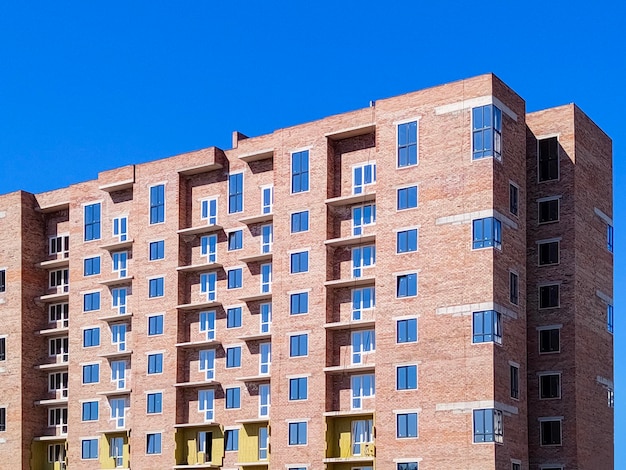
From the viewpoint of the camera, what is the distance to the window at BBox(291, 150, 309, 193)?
72.2 meters

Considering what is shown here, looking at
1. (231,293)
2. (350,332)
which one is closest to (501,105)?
(350,332)

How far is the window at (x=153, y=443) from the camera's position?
7531 centimetres

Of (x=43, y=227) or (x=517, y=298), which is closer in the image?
(x=517, y=298)

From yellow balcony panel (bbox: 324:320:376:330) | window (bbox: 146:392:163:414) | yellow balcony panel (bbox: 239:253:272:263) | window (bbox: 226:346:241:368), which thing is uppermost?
yellow balcony panel (bbox: 239:253:272:263)

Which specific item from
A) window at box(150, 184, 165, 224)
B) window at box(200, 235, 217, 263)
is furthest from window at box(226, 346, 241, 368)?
window at box(150, 184, 165, 224)

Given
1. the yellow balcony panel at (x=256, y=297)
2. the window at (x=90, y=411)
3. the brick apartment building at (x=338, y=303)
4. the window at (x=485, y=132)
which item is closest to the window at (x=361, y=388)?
the brick apartment building at (x=338, y=303)

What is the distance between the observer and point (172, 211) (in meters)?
77.6

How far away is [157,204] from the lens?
78562mm

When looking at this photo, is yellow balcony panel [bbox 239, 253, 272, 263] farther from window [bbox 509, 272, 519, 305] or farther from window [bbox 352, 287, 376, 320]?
window [bbox 509, 272, 519, 305]

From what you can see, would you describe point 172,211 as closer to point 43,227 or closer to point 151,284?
point 151,284

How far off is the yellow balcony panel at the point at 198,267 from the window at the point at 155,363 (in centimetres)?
568

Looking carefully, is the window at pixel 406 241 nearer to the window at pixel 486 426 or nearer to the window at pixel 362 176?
the window at pixel 362 176

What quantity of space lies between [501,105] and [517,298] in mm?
10869

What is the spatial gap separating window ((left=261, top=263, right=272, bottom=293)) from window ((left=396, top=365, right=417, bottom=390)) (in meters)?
11.8
